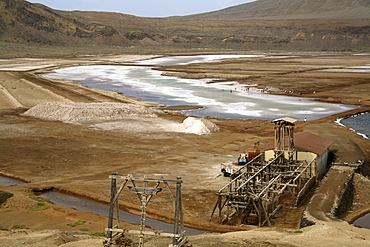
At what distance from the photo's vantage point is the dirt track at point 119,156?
81.9 ft

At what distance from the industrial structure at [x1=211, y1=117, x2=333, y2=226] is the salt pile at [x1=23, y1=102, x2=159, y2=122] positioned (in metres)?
22.5

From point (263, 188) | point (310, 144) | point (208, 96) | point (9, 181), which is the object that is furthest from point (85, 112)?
point (263, 188)

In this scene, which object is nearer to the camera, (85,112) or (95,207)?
(95,207)

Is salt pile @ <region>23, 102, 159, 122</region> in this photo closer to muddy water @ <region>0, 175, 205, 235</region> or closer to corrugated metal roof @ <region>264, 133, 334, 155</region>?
corrugated metal roof @ <region>264, 133, 334, 155</region>

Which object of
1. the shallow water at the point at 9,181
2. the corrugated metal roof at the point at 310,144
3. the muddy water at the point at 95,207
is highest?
the corrugated metal roof at the point at 310,144

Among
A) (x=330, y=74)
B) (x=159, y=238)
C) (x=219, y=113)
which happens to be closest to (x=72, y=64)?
(x=330, y=74)

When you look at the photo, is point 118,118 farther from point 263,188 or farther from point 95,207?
point 263,188

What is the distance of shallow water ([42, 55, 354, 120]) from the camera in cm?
6028

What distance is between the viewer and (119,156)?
3750 centimetres

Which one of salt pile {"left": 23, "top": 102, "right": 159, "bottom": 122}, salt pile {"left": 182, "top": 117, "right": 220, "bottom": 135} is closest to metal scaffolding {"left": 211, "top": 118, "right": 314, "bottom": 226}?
salt pile {"left": 182, "top": 117, "right": 220, "bottom": 135}

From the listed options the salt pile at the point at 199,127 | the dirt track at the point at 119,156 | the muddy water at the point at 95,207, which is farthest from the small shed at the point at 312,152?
the salt pile at the point at 199,127

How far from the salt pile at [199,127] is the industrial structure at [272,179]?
1203 cm

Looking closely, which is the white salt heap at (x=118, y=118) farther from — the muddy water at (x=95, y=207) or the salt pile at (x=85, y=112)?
the muddy water at (x=95, y=207)

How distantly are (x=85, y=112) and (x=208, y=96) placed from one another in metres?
26.3
